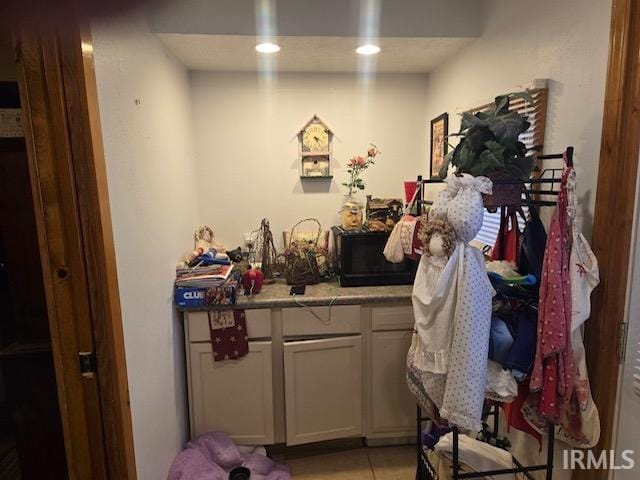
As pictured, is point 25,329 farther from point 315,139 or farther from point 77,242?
point 315,139

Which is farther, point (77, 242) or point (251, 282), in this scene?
point (251, 282)

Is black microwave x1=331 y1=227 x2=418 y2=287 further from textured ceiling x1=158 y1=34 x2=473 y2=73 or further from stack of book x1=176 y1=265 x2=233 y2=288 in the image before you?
textured ceiling x1=158 y1=34 x2=473 y2=73

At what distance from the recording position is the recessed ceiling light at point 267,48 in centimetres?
Answer: 202

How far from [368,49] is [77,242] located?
1.76 metres

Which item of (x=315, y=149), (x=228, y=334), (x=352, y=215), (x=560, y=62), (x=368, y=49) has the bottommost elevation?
(x=228, y=334)

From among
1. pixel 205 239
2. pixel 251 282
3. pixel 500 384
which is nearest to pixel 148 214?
pixel 251 282

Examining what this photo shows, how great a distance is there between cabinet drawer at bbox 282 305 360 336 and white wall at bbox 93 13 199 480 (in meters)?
0.59

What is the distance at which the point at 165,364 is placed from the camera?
178 centimetres

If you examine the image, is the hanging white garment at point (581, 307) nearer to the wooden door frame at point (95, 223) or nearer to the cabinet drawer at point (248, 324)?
the wooden door frame at point (95, 223)

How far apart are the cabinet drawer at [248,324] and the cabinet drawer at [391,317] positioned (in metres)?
0.57

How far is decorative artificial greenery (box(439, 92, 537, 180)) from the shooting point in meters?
1.23

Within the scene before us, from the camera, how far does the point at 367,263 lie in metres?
2.21

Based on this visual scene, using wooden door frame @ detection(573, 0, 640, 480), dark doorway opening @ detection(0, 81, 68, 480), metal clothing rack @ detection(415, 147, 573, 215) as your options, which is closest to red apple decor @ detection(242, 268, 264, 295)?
dark doorway opening @ detection(0, 81, 68, 480)

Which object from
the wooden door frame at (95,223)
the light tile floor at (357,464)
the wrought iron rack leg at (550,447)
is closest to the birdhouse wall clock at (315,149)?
the wooden door frame at (95,223)
